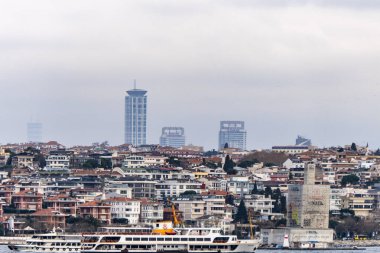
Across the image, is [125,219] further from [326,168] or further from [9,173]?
[326,168]

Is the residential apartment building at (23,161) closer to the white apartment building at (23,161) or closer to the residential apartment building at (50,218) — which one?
the white apartment building at (23,161)

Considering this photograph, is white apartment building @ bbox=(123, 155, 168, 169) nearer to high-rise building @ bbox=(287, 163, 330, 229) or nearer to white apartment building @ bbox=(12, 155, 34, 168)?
white apartment building @ bbox=(12, 155, 34, 168)

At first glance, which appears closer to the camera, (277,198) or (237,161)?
(277,198)

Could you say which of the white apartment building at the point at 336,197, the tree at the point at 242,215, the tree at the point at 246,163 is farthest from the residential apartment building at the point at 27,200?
the tree at the point at 246,163

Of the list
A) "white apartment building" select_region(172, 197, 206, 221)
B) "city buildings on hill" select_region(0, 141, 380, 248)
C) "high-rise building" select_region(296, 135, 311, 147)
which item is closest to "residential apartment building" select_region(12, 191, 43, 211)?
"city buildings on hill" select_region(0, 141, 380, 248)

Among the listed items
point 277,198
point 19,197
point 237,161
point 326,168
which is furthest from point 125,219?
point 237,161

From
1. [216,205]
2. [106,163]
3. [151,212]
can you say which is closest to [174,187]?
[216,205]

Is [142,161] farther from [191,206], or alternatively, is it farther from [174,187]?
[191,206]
